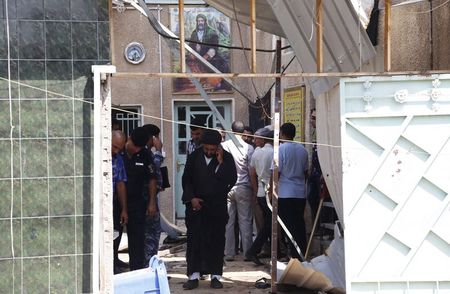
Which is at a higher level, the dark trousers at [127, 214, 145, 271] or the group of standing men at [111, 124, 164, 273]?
the group of standing men at [111, 124, 164, 273]

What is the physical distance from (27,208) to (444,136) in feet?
11.1

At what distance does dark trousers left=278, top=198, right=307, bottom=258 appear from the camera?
10086 mm

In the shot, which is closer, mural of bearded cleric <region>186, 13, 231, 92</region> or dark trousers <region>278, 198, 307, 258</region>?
dark trousers <region>278, 198, 307, 258</region>

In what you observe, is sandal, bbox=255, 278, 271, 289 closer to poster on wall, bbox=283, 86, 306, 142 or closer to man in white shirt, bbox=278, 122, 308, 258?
man in white shirt, bbox=278, 122, 308, 258

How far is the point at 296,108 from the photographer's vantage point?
1227cm

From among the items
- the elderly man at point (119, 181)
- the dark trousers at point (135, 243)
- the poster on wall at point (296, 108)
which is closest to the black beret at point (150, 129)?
the elderly man at point (119, 181)

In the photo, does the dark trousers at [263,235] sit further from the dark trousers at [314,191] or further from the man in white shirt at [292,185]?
the dark trousers at [314,191]

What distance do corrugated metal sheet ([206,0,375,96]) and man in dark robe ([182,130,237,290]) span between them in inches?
52.1

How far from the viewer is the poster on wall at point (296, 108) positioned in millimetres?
11891

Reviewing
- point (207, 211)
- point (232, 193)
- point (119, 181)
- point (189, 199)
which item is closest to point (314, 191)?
point (232, 193)

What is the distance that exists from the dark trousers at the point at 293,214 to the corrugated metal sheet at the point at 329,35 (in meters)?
1.70

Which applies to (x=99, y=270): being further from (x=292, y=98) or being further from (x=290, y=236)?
(x=292, y=98)

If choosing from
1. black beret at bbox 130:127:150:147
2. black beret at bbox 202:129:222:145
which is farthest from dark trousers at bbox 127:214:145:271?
black beret at bbox 202:129:222:145

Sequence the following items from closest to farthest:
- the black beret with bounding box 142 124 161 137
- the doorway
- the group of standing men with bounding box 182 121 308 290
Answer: the group of standing men with bounding box 182 121 308 290, the black beret with bounding box 142 124 161 137, the doorway
